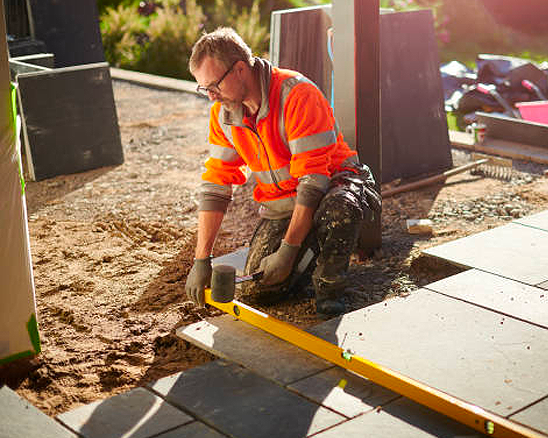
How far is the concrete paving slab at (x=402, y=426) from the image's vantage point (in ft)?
9.91

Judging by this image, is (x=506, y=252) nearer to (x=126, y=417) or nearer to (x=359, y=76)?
(x=359, y=76)

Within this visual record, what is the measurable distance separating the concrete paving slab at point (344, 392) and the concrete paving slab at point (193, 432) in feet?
1.52

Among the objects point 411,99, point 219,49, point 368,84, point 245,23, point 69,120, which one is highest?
point 219,49

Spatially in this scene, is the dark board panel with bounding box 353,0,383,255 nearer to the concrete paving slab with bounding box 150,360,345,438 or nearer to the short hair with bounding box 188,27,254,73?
the short hair with bounding box 188,27,254,73

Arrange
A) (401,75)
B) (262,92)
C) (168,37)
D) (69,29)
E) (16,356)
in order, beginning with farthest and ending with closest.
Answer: (168,37) < (69,29) < (401,75) < (262,92) < (16,356)

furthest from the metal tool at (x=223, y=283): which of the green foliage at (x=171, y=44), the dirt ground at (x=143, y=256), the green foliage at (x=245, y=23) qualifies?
the green foliage at (x=171, y=44)

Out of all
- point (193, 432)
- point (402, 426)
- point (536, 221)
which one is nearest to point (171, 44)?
point (536, 221)

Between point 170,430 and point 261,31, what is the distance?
33.6 feet

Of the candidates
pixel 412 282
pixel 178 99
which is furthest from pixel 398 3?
pixel 412 282

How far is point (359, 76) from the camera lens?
478cm

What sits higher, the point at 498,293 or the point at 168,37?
the point at 168,37

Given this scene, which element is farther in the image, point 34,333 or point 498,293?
point 498,293

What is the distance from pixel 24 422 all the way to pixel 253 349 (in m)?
1.12

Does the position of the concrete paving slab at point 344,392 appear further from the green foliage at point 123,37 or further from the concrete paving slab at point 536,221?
the green foliage at point 123,37
